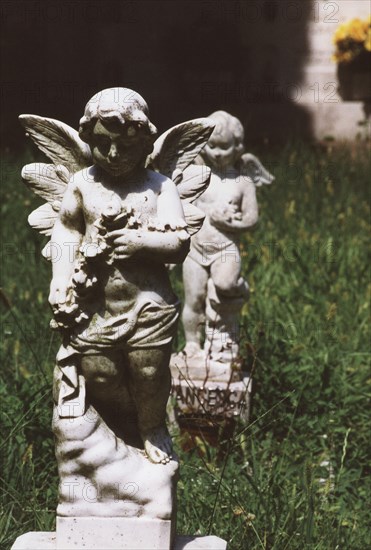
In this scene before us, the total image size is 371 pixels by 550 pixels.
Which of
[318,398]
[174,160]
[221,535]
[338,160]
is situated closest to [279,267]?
[318,398]

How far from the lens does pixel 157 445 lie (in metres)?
2.58

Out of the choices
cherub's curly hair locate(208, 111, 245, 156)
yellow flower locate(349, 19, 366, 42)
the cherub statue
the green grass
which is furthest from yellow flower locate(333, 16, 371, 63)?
the cherub statue

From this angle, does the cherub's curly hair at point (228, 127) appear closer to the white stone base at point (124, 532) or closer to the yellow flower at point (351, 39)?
the white stone base at point (124, 532)

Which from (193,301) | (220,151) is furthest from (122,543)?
(220,151)

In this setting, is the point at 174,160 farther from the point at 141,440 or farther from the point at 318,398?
the point at 318,398

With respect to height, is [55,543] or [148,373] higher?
[148,373]

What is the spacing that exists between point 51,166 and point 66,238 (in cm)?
26

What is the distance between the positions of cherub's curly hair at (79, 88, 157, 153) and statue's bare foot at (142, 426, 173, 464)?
82cm

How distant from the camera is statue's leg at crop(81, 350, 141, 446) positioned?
8.01 ft

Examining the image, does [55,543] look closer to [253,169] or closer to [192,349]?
[192,349]

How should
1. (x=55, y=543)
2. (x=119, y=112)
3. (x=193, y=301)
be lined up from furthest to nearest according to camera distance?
1. (x=193, y=301)
2. (x=55, y=543)
3. (x=119, y=112)

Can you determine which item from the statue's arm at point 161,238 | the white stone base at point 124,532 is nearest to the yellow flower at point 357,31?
the statue's arm at point 161,238

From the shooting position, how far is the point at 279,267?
20.1 ft

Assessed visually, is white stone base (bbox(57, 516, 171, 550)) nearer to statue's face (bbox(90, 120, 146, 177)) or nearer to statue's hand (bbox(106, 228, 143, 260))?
statue's hand (bbox(106, 228, 143, 260))
